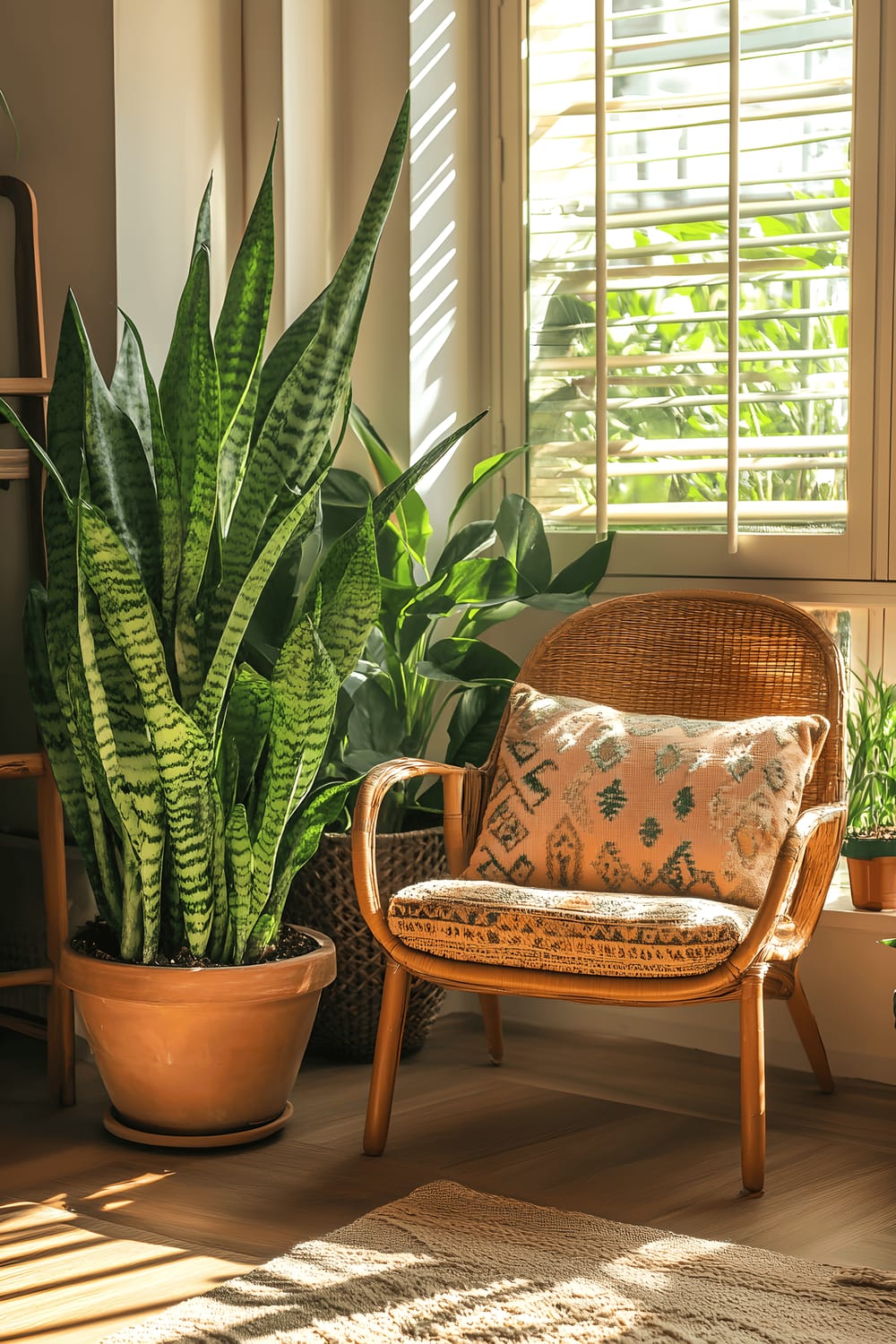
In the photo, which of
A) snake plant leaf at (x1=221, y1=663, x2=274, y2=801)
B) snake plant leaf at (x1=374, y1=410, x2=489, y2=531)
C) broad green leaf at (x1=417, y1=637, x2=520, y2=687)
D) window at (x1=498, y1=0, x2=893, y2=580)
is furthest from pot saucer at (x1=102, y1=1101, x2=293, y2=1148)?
window at (x1=498, y1=0, x2=893, y2=580)

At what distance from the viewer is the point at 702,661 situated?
2939 millimetres

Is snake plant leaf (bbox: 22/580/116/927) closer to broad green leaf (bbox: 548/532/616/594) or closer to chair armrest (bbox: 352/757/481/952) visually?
chair armrest (bbox: 352/757/481/952)

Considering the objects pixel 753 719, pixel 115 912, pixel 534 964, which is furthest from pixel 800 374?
pixel 115 912

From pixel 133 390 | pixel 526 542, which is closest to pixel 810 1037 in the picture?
pixel 526 542

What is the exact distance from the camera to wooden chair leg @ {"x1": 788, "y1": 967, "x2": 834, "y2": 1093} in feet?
8.99

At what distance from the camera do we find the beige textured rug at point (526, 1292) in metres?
1.87

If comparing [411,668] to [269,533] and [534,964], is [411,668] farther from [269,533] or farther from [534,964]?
[534,964]

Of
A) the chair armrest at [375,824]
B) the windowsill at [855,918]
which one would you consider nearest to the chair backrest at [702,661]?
the chair armrest at [375,824]

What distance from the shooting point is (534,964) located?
2354 millimetres

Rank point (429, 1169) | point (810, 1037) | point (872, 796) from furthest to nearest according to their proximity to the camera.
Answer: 1. point (872, 796)
2. point (810, 1037)
3. point (429, 1169)

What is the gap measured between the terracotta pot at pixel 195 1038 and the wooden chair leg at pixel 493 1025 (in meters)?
0.51

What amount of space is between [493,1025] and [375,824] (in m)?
0.69

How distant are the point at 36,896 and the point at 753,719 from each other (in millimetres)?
1561

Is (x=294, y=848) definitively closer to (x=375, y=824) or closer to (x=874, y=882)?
(x=375, y=824)
